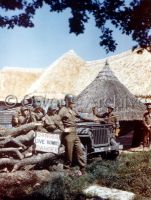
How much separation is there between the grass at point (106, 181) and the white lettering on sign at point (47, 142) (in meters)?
0.91

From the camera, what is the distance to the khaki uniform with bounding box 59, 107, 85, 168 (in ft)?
30.4

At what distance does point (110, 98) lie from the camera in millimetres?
18359

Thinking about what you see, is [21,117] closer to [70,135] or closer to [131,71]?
[70,135]

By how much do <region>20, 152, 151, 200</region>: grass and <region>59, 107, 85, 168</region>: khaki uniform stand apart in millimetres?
354

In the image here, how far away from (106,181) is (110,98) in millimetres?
10412

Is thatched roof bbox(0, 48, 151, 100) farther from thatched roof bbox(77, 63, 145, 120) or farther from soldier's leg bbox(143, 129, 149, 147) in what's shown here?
soldier's leg bbox(143, 129, 149, 147)

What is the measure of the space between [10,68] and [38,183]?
2747 cm

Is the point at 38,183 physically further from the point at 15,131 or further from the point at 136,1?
the point at 136,1

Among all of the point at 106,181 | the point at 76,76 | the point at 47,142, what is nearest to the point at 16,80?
the point at 76,76

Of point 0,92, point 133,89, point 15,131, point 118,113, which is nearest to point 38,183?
point 15,131

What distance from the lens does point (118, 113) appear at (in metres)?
17.2

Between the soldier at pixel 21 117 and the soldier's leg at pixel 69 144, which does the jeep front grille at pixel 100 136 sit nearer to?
the soldier's leg at pixel 69 144

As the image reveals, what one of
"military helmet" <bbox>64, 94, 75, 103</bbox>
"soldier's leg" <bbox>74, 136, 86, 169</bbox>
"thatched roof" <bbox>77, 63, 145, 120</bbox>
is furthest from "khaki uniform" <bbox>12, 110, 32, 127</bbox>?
"thatched roof" <bbox>77, 63, 145, 120</bbox>

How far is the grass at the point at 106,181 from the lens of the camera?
7.36 m
